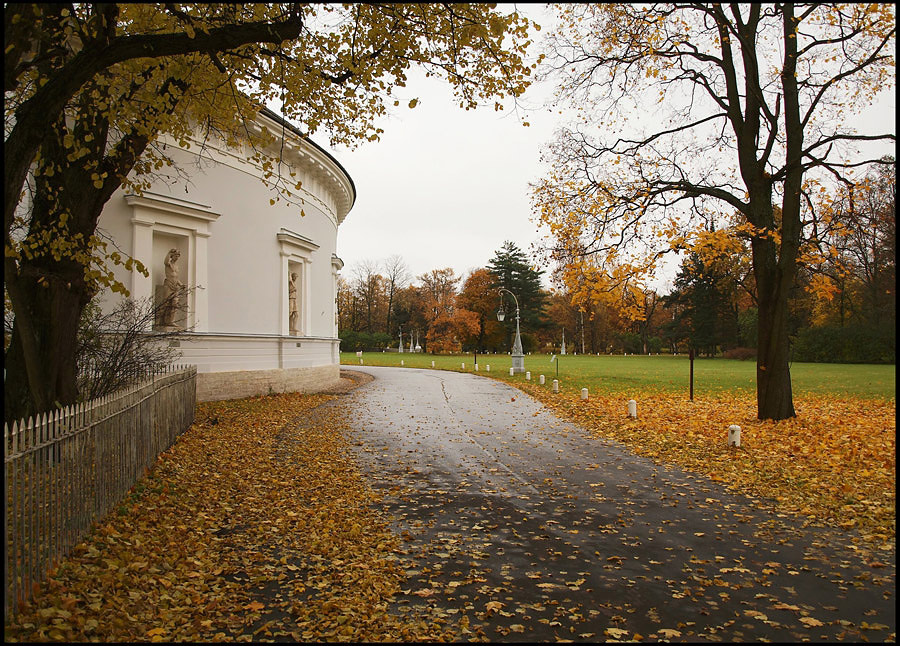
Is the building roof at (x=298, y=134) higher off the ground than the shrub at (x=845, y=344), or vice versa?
the building roof at (x=298, y=134)

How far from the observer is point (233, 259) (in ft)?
60.5

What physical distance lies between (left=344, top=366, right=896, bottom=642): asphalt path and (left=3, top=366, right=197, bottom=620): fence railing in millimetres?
2760

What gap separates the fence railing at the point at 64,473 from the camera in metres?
4.12

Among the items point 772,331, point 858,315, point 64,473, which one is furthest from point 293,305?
point 858,315

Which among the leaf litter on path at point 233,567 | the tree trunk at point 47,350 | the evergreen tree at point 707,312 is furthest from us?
the evergreen tree at point 707,312

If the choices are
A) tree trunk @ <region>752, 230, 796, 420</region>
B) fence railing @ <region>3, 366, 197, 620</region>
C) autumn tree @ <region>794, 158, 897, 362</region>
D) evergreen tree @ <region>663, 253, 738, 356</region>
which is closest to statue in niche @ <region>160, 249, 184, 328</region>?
fence railing @ <region>3, 366, 197, 620</region>

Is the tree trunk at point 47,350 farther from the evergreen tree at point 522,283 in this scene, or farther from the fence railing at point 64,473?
the evergreen tree at point 522,283

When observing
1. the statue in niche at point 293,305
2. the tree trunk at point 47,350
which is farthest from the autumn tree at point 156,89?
the statue in niche at point 293,305

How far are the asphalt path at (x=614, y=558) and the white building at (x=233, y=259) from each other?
398 inches

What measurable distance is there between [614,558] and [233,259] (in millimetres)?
16226

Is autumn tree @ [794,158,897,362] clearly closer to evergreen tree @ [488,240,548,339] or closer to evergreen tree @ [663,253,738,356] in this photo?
evergreen tree @ [663,253,738,356]

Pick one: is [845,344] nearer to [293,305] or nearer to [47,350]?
[293,305]

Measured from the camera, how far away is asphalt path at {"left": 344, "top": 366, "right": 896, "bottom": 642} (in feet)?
12.9

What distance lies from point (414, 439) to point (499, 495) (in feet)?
14.6
